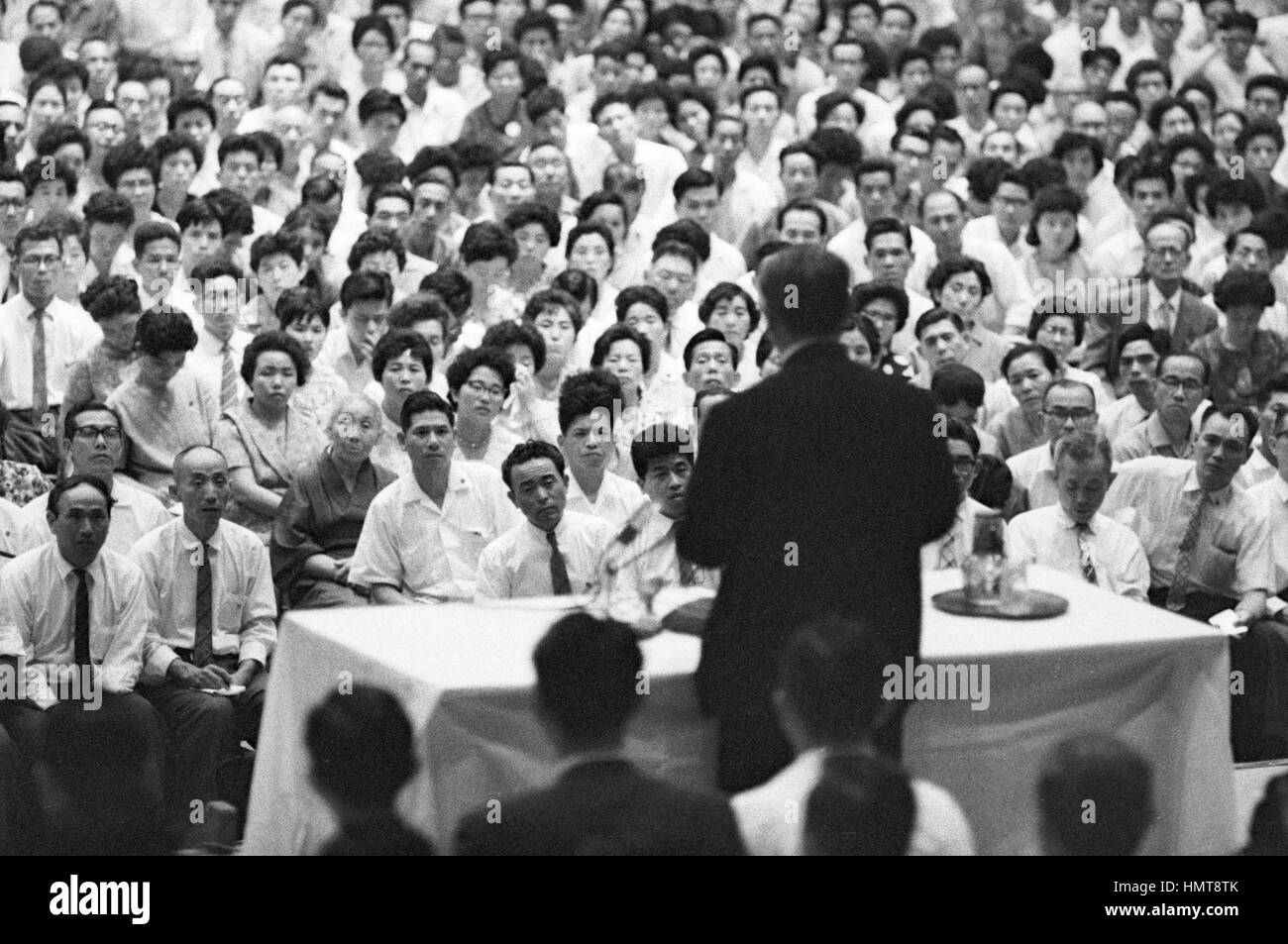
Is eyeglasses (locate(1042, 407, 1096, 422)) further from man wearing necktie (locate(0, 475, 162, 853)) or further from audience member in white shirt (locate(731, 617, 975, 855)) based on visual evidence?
man wearing necktie (locate(0, 475, 162, 853))

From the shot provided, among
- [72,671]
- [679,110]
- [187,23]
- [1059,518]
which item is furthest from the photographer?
[187,23]

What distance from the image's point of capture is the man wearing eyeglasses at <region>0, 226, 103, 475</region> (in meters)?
5.87

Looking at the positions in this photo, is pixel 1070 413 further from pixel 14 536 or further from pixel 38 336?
pixel 38 336

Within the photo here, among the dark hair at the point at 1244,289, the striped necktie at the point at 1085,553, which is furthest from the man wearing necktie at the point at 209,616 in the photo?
the dark hair at the point at 1244,289

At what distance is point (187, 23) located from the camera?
8.41m

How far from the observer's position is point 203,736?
463cm

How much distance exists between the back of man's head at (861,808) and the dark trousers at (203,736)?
1.34 meters

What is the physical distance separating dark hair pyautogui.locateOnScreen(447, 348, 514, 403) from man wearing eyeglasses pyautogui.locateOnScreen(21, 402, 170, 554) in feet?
2.46

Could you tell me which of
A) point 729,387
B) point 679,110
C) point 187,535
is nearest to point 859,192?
point 679,110

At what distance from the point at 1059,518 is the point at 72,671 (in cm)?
202

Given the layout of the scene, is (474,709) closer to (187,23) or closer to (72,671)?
(72,671)

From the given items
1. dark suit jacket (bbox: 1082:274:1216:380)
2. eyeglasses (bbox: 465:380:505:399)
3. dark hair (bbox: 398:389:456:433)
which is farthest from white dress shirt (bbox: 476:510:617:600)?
dark suit jacket (bbox: 1082:274:1216:380)

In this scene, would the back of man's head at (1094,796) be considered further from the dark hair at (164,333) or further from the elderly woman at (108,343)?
the elderly woman at (108,343)
